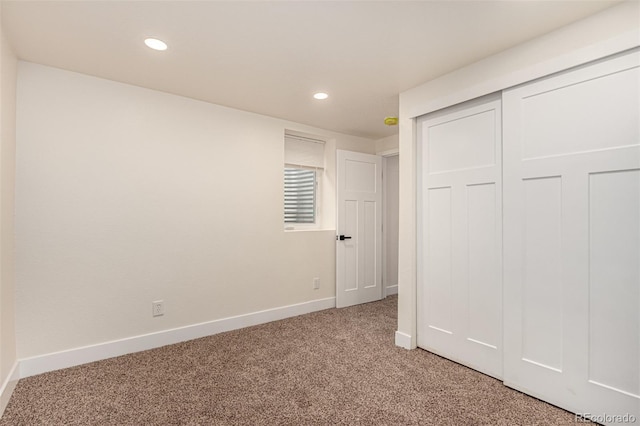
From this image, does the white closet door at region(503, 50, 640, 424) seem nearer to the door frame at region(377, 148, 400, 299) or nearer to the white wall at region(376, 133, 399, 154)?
the white wall at region(376, 133, 399, 154)

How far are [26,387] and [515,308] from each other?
338 cm

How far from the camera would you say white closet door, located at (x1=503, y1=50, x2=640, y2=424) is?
5.55 feet

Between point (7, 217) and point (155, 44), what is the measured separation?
5.00 ft

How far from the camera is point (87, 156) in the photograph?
2572 millimetres

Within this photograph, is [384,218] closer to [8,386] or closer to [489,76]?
[489,76]

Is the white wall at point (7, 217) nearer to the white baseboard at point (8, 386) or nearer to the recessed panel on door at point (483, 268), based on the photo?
the white baseboard at point (8, 386)

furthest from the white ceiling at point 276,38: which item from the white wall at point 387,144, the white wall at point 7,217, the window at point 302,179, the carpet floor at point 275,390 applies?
the carpet floor at point 275,390

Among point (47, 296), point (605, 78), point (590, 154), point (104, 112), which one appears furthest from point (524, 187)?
point (47, 296)

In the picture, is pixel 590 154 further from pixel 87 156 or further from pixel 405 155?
pixel 87 156

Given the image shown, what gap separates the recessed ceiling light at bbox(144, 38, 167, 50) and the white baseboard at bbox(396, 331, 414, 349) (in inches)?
116

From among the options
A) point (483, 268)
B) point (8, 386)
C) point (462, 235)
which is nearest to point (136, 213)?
point (8, 386)

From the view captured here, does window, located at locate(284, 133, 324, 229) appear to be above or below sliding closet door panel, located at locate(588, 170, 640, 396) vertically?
above

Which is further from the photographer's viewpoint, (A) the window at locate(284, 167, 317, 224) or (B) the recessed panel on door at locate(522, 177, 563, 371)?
(A) the window at locate(284, 167, 317, 224)

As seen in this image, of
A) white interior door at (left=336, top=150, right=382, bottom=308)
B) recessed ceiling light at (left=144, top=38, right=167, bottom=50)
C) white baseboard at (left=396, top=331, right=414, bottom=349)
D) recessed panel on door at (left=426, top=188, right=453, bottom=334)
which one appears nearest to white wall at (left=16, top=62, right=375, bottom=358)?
white interior door at (left=336, top=150, right=382, bottom=308)
